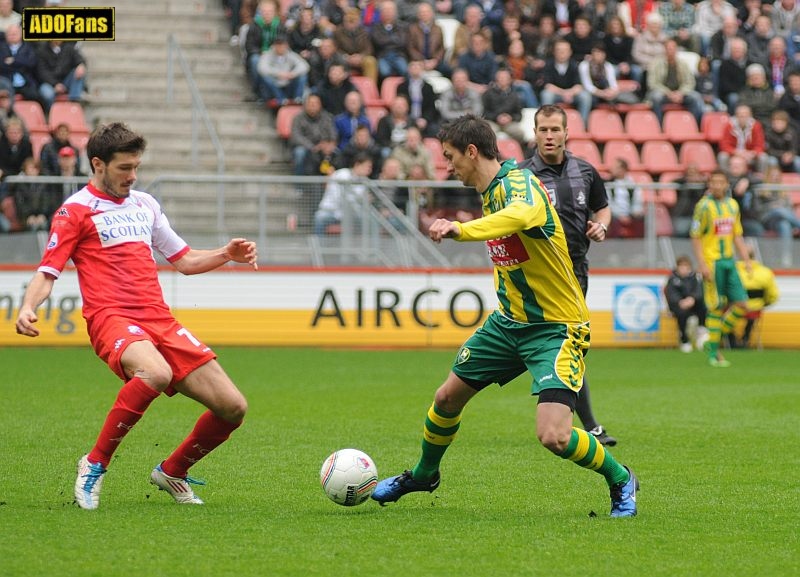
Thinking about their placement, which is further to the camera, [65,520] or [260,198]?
[260,198]

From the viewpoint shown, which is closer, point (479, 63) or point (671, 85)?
point (479, 63)

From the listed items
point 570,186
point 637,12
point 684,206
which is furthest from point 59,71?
point 570,186

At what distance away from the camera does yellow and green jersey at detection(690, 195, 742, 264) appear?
15.0 metres

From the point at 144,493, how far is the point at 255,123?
47.8ft

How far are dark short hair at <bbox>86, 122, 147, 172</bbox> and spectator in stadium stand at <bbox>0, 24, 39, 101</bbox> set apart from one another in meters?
14.1

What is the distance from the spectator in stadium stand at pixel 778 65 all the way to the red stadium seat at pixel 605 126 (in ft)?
10.2

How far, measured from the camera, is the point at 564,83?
21.7 m

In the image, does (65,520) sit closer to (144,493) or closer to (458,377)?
(144,493)

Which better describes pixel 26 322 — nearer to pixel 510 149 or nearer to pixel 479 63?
pixel 510 149

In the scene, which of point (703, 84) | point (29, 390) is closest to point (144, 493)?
point (29, 390)

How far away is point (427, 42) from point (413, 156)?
13.3 ft

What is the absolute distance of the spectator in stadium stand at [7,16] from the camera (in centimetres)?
2027

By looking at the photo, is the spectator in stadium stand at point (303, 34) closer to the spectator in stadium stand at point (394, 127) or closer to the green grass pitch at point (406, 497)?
the spectator in stadium stand at point (394, 127)

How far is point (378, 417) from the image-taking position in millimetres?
10516
